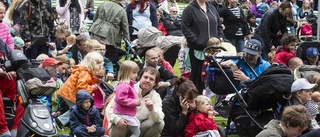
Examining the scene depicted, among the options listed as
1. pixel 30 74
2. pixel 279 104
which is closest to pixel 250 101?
pixel 279 104

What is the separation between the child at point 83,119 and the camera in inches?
409

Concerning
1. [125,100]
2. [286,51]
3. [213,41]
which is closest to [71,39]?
[213,41]

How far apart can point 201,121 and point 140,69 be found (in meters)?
2.94

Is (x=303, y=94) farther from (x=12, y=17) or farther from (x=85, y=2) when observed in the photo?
(x=85, y=2)

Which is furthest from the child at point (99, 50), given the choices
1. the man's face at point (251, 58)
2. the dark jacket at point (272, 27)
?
the dark jacket at point (272, 27)

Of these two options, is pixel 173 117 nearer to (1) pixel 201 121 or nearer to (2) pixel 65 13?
(1) pixel 201 121

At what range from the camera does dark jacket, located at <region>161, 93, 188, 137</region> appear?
10.7 m

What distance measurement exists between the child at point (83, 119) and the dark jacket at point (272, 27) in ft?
23.9

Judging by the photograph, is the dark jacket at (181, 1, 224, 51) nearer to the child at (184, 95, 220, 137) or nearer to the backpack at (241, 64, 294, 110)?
the backpack at (241, 64, 294, 110)

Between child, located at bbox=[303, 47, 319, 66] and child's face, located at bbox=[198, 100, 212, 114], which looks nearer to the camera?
child's face, located at bbox=[198, 100, 212, 114]

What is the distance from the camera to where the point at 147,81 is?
1080 cm

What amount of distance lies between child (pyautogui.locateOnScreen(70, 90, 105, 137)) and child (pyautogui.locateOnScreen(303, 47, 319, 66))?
505 cm

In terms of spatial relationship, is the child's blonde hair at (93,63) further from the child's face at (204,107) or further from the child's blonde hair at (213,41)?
the child's blonde hair at (213,41)

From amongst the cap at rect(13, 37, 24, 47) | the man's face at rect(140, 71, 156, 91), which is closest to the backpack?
the man's face at rect(140, 71, 156, 91)
